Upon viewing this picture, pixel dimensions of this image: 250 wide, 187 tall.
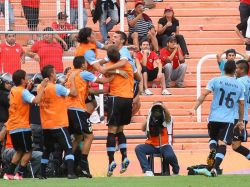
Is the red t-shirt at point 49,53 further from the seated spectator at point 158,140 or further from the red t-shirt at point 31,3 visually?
the seated spectator at point 158,140

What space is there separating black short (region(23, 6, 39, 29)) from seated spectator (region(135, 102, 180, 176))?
5.08 m

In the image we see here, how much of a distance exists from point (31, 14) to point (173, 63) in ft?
11.7

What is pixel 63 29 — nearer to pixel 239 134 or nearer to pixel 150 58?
pixel 150 58

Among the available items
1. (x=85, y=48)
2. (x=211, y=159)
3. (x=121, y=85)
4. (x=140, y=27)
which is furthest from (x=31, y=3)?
(x=211, y=159)

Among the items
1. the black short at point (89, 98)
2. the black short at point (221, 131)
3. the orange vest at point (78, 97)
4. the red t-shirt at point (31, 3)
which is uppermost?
the red t-shirt at point (31, 3)

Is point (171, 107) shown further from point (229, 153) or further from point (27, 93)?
point (27, 93)

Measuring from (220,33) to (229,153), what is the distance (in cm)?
507

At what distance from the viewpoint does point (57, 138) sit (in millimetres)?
24422

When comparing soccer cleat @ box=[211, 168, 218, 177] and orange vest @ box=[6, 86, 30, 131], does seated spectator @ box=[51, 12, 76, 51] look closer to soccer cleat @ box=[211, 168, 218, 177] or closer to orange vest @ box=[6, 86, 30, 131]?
orange vest @ box=[6, 86, 30, 131]

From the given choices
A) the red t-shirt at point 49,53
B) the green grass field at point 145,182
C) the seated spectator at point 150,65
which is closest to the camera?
the green grass field at point 145,182

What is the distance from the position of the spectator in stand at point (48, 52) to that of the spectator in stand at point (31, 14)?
1.19ft

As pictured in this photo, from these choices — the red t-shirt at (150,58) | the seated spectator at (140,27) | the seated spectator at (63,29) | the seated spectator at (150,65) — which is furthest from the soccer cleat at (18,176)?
the seated spectator at (140,27)

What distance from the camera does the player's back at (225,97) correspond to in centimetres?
2445

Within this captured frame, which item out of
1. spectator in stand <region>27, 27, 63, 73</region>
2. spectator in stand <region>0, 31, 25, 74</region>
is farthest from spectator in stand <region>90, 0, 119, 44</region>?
spectator in stand <region>0, 31, 25, 74</region>
